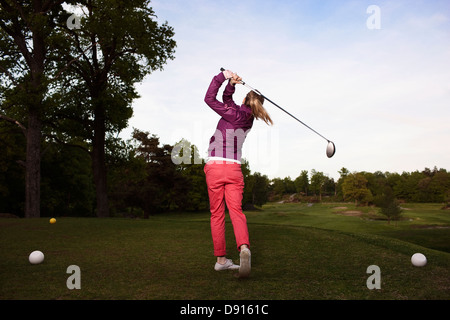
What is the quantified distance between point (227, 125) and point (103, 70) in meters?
19.0

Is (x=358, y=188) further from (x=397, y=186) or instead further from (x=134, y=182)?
(x=134, y=182)

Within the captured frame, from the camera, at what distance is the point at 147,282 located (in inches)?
176

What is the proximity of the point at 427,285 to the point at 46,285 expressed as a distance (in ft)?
15.4

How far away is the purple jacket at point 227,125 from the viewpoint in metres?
5.51

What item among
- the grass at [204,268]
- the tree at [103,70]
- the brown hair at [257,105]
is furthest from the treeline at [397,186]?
the brown hair at [257,105]

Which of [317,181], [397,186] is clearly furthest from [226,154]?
[317,181]

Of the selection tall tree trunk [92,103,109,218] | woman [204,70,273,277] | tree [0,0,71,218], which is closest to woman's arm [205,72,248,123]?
woman [204,70,273,277]

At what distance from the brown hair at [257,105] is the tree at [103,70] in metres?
16.5

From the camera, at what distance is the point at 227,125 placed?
18.4ft

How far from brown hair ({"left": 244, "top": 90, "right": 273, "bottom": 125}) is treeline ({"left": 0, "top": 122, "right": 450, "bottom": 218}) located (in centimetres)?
1562

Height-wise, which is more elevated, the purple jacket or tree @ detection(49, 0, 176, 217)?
tree @ detection(49, 0, 176, 217)

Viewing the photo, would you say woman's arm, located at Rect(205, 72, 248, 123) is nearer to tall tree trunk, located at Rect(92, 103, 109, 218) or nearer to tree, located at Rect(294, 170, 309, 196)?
tall tree trunk, located at Rect(92, 103, 109, 218)

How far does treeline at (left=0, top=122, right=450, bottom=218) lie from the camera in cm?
3397

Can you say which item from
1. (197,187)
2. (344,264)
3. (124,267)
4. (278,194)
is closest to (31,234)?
(124,267)
